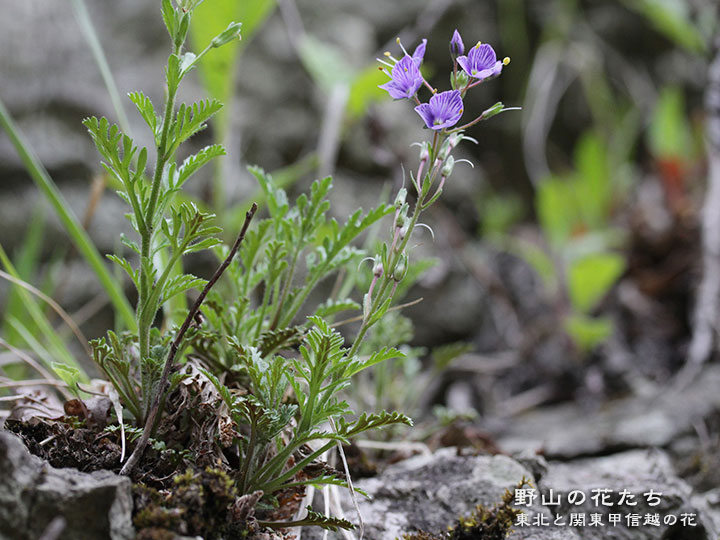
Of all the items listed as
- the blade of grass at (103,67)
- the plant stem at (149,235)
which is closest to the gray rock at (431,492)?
the plant stem at (149,235)

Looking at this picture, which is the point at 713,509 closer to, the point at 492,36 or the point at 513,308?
the point at 513,308

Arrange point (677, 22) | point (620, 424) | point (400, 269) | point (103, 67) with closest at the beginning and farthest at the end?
point (400, 269), point (103, 67), point (620, 424), point (677, 22)

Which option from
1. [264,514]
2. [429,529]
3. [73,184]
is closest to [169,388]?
[264,514]

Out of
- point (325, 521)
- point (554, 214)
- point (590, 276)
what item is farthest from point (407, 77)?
point (554, 214)

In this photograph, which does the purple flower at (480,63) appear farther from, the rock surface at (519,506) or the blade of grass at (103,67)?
the blade of grass at (103,67)

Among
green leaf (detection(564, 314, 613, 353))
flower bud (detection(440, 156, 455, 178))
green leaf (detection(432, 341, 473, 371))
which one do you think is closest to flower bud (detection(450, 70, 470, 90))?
flower bud (detection(440, 156, 455, 178))

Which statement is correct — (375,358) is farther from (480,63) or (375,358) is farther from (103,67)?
(103,67)
